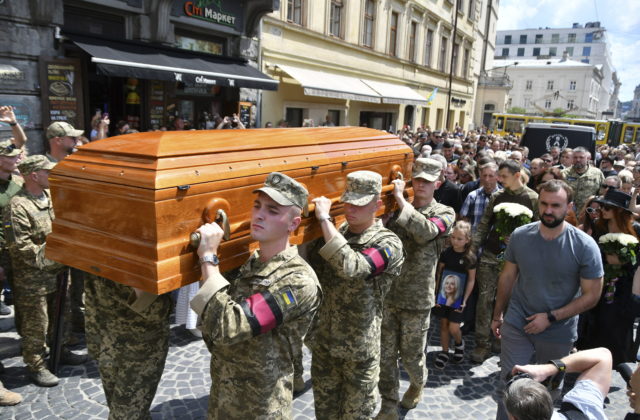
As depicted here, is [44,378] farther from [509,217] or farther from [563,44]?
[563,44]

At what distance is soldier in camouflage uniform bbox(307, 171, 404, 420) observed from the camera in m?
2.62

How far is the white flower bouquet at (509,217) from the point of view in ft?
13.6

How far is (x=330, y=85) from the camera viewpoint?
12.6 m

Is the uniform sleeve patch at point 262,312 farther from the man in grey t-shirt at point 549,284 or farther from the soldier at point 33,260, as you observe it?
the soldier at point 33,260

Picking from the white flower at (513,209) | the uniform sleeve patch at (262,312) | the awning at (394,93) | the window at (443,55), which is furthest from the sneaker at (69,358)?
the window at (443,55)

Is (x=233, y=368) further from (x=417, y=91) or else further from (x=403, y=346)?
(x=417, y=91)

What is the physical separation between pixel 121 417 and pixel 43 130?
605 centimetres

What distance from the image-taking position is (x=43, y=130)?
704 cm

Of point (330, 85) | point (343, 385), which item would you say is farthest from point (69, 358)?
point (330, 85)

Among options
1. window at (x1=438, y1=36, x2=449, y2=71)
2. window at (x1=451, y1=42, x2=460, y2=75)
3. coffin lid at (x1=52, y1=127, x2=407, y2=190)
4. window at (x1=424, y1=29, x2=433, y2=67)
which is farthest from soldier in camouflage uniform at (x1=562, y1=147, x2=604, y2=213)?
window at (x1=451, y1=42, x2=460, y2=75)

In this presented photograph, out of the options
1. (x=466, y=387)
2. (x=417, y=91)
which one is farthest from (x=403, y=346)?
(x=417, y=91)

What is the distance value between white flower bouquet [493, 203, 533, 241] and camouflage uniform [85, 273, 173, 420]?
10.2ft

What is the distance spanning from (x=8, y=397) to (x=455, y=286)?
3827 mm

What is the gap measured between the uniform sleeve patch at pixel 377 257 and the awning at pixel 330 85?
9420 millimetres
